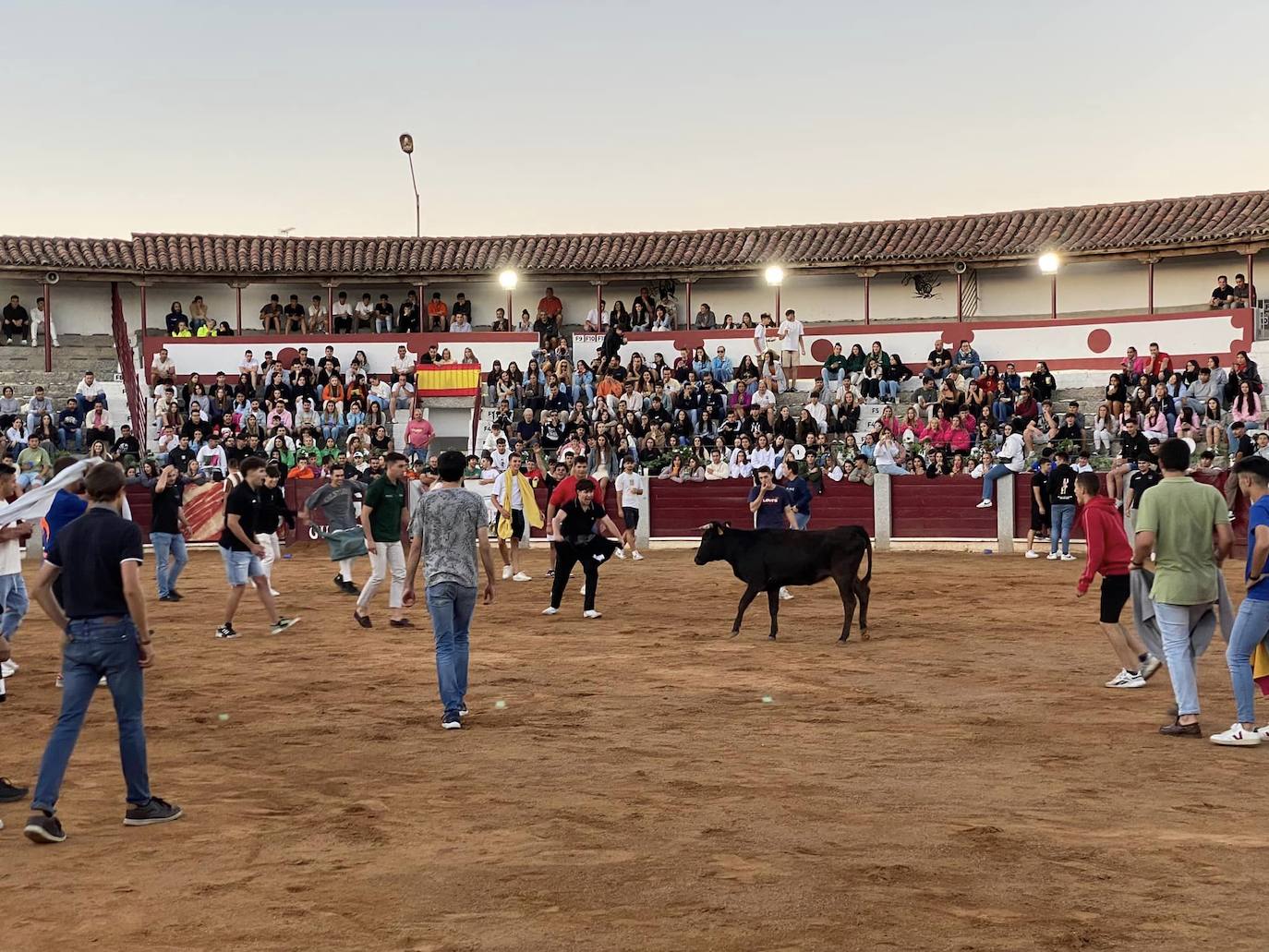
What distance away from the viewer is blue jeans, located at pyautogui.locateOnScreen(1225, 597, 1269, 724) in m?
7.25

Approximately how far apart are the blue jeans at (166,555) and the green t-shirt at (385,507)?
262 centimetres

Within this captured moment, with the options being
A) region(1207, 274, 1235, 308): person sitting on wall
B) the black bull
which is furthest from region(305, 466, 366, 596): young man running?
region(1207, 274, 1235, 308): person sitting on wall

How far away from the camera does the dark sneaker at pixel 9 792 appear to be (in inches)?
257

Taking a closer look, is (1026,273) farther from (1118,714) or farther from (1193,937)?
(1193,937)

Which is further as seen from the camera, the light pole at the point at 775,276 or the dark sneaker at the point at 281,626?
the light pole at the point at 775,276

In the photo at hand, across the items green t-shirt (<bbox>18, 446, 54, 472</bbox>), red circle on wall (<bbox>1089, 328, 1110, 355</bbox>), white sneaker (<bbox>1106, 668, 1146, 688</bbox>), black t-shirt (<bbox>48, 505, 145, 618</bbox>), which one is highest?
red circle on wall (<bbox>1089, 328, 1110, 355</bbox>)

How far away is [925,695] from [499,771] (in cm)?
345

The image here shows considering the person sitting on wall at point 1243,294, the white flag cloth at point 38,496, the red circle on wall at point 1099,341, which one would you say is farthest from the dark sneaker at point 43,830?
the person sitting on wall at point 1243,294

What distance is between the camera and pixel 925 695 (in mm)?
9414

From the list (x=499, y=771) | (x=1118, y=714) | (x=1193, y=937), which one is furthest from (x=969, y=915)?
(x=1118, y=714)

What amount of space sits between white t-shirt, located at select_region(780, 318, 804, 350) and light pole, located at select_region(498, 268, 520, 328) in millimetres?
6504

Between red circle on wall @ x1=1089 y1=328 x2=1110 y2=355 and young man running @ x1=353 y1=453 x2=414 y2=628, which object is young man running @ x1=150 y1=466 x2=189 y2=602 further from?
red circle on wall @ x1=1089 y1=328 x2=1110 y2=355

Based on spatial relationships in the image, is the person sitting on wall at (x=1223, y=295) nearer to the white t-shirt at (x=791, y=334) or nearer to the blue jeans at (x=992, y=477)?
the blue jeans at (x=992, y=477)

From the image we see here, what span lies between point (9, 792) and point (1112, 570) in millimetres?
6609
